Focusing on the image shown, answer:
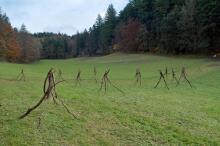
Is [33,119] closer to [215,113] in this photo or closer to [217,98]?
[215,113]

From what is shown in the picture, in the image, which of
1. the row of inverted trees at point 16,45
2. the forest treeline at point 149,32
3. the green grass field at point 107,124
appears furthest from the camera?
the row of inverted trees at point 16,45

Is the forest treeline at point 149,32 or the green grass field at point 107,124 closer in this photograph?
the green grass field at point 107,124

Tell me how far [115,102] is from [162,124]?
4.08m

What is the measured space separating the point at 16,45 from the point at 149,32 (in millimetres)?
29477

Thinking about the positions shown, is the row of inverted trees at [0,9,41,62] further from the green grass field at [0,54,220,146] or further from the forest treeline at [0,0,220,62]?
the green grass field at [0,54,220,146]

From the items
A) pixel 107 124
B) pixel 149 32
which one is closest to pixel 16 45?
pixel 149 32

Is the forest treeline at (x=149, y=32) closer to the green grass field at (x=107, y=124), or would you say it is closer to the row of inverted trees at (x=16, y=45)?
the row of inverted trees at (x=16, y=45)

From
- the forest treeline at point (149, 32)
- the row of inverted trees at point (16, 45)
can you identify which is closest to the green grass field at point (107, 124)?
the forest treeline at point (149, 32)

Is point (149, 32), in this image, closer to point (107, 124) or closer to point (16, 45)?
point (16, 45)

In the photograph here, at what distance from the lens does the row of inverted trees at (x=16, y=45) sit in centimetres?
7381

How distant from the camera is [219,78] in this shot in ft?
101

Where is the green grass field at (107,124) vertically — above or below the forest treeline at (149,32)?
below

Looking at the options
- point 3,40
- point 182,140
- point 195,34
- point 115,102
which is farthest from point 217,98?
point 3,40

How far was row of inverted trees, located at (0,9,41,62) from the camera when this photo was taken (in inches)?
2906
